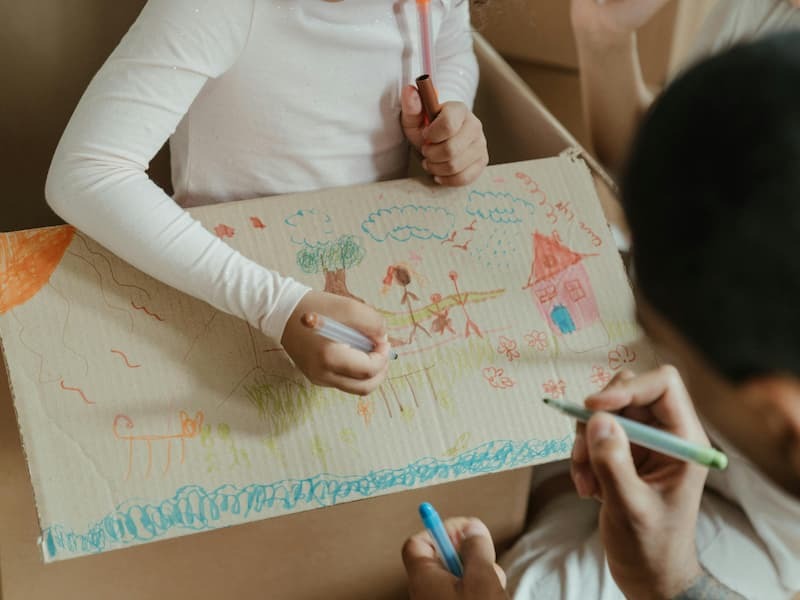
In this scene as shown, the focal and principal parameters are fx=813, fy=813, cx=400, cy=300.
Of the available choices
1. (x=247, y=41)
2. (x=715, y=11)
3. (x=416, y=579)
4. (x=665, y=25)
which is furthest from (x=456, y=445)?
(x=665, y=25)

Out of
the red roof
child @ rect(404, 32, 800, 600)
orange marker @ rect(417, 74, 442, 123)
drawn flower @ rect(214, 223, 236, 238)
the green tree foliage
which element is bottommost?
the red roof

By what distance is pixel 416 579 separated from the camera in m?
0.57

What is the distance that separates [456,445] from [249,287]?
0.18 metres

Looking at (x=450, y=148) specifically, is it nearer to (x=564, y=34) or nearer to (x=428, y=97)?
(x=428, y=97)

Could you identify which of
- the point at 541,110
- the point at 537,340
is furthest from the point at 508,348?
the point at 541,110

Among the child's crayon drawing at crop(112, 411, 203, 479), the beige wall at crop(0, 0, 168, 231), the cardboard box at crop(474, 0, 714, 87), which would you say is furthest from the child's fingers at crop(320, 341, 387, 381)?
the cardboard box at crop(474, 0, 714, 87)

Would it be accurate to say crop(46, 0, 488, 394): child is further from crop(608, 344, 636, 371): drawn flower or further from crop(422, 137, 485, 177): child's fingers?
crop(608, 344, 636, 371): drawn flower

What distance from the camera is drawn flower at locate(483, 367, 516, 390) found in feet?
1.98

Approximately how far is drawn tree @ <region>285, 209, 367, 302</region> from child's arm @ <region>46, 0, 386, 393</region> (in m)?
0.04

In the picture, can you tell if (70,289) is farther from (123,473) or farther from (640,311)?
(640,311)

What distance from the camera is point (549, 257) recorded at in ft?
2.14

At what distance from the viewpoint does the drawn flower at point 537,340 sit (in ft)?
2.03

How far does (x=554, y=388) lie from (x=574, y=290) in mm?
84

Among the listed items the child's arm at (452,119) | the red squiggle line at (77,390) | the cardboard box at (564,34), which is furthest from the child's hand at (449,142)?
the cardboard box at (564,34)
